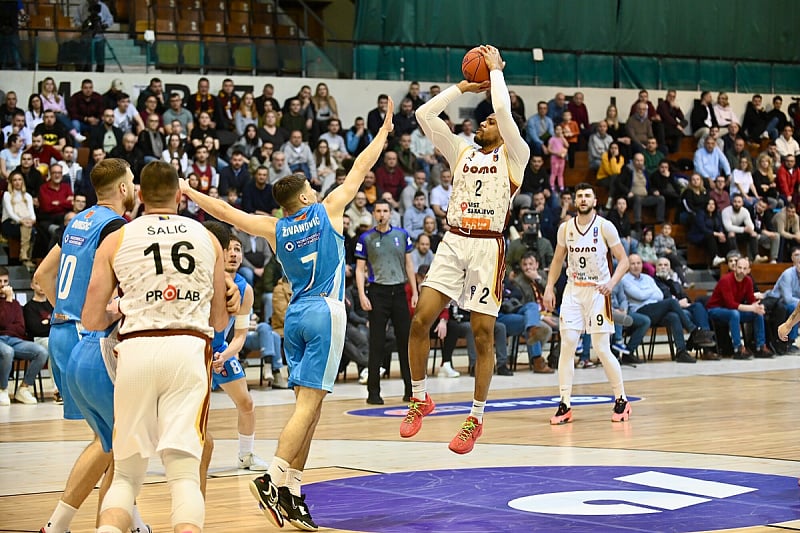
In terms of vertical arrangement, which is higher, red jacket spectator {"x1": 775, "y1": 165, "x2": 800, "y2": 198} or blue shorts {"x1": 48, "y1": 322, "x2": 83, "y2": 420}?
red jacket spectator {"x1": 775, "y1": 165, "x2": 800, "y2": 198}

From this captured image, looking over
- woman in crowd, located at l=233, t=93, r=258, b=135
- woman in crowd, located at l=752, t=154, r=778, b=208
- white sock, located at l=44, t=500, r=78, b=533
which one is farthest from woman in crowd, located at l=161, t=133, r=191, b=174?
woman in crowd, located at l=752, t=154, r=778, b=208

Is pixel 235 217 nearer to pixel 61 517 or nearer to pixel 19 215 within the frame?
pixel 61 517

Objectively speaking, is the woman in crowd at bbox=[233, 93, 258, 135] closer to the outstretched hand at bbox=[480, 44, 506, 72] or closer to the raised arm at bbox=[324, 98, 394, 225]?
the outstretched hand at bbox=[480, 44, 506, 72]

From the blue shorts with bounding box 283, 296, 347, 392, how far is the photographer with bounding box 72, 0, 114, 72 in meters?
12.6

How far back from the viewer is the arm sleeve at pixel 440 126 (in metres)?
7.77

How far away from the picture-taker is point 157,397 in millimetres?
4887

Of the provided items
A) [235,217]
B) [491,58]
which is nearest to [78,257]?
[235,217]

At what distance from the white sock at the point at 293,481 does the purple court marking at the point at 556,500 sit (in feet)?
0.79

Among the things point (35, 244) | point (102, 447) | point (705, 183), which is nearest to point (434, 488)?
point (102, 447)

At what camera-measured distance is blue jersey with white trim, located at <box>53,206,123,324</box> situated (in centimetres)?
582

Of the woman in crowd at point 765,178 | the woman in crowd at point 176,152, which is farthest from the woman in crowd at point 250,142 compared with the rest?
the woman in crowd at point 765,178

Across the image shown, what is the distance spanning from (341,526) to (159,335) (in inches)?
77.0

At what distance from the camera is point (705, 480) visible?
7.46 metres

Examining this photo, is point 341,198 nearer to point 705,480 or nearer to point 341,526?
point 341,526
